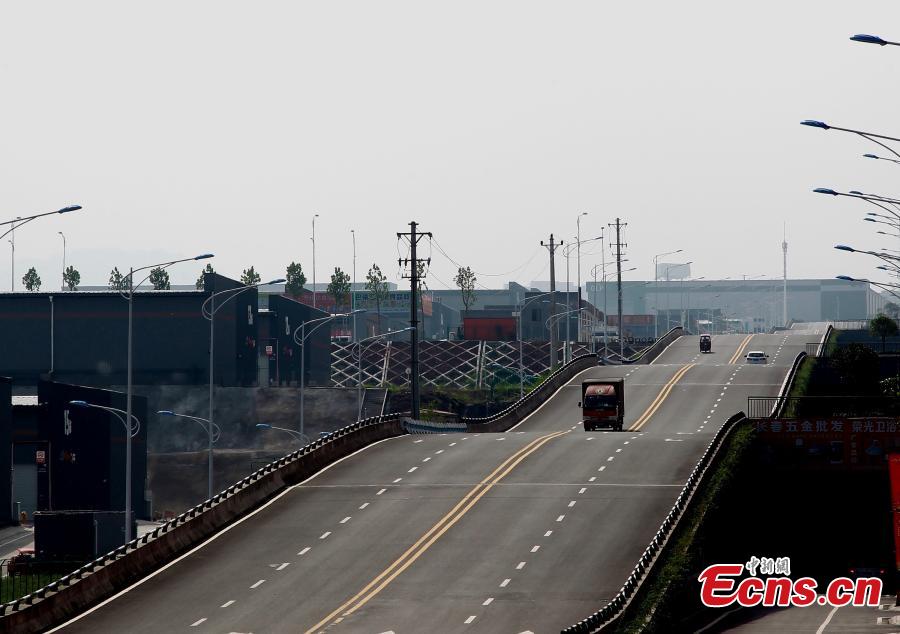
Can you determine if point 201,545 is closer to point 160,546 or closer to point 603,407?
point 160,546

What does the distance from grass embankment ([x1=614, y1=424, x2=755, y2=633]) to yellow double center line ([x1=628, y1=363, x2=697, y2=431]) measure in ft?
72.4

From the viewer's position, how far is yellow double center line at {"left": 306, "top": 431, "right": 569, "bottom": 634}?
39906 mm

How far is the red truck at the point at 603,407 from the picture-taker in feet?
267

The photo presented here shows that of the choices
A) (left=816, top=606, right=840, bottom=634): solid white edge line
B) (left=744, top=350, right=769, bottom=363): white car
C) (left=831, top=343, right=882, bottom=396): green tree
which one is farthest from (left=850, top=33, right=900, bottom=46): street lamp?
(left=744, top=350, right=769, bottom=363): white car

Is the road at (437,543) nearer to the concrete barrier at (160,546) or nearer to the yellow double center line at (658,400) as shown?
the concrete barrier at (160,546)

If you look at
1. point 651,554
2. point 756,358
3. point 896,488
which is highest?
point 756,358

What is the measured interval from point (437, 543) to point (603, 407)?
112 feet

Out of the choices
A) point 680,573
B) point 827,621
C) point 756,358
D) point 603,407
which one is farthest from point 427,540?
point 756,358

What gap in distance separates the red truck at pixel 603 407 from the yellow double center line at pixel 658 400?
242 cm

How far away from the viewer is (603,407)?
81.3 metres

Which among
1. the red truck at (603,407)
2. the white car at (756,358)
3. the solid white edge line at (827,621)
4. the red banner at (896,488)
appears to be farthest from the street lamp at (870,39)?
the white car at (756,358)

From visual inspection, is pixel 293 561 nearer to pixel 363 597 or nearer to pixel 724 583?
pixel 363 597

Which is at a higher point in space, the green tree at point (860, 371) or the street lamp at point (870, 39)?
the street lamp at point (870, 39)

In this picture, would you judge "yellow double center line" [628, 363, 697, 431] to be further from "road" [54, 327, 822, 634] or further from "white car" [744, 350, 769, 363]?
"road" [54, 327, 822, 634]
